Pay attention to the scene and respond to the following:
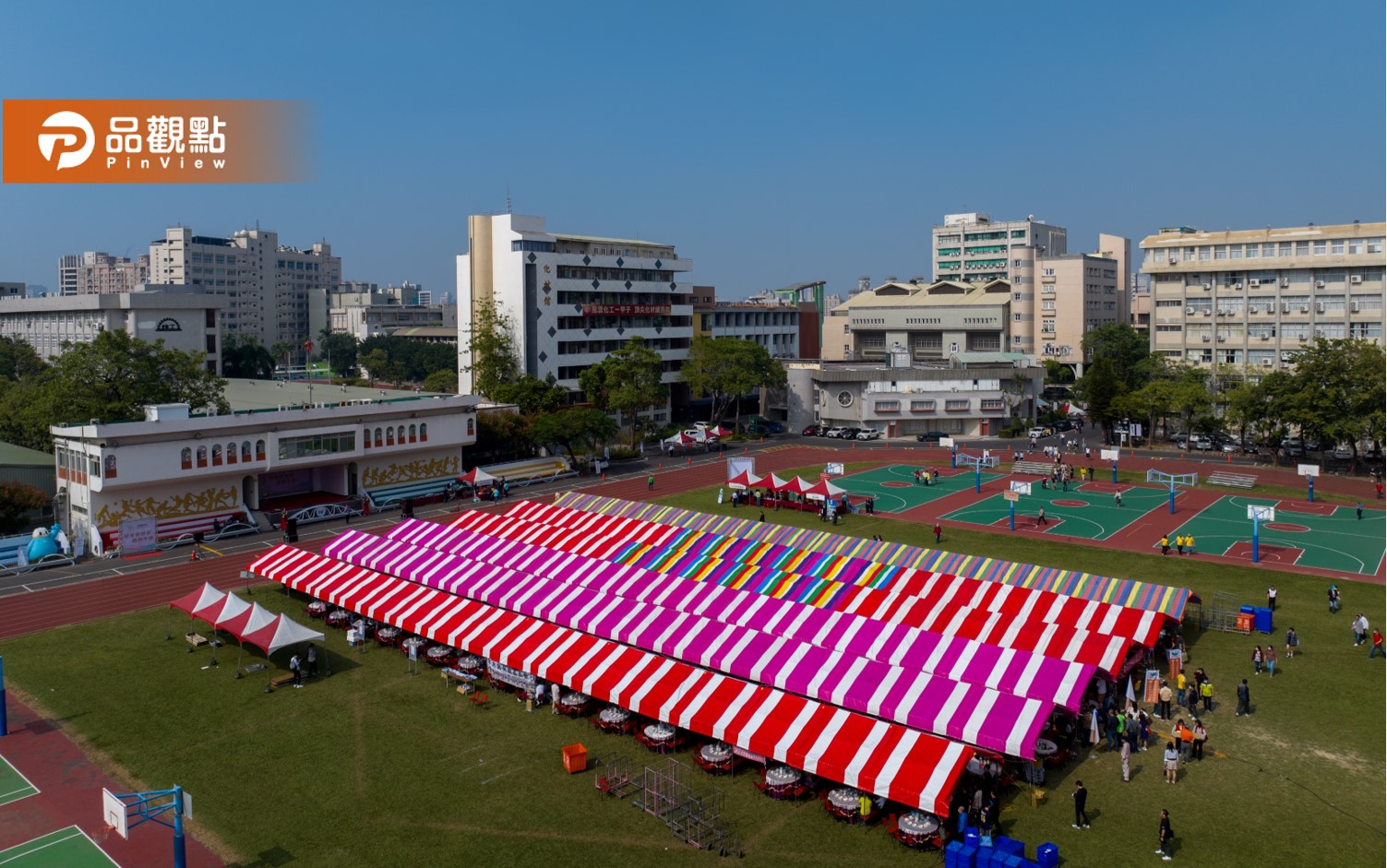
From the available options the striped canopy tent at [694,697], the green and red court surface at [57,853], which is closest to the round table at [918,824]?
the striped canopy tent at [694,697]

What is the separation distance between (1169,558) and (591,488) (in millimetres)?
30793

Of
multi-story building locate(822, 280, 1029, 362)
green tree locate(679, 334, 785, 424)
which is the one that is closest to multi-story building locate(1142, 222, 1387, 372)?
multi-story building locate(822, 280, 1029, 362)

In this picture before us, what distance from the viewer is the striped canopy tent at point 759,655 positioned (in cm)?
2227

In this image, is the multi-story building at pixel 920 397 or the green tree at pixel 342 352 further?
the green tree at pixel 342 352

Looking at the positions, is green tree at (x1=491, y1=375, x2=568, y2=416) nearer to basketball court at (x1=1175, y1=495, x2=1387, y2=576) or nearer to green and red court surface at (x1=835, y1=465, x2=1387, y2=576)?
green and red court surface at (x1=835, y1=465, x2=1387, y2=576)

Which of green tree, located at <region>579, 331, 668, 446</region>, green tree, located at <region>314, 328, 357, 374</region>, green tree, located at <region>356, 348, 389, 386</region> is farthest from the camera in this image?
green tree, located at <region>314, 328, 357, 374</region>

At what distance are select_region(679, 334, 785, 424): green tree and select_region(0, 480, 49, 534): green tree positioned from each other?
158ft

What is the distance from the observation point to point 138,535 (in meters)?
45.3

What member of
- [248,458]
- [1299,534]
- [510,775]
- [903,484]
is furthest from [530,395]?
[510,775]

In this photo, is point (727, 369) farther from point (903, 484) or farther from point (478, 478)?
point (478, 478)

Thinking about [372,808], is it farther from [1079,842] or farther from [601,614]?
[1079,842]

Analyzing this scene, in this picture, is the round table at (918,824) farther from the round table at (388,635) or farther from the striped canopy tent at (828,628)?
the round table at (388,635)

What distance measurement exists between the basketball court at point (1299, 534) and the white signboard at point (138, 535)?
46.2m

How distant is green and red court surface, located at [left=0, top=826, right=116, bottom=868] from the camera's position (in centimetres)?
1950
